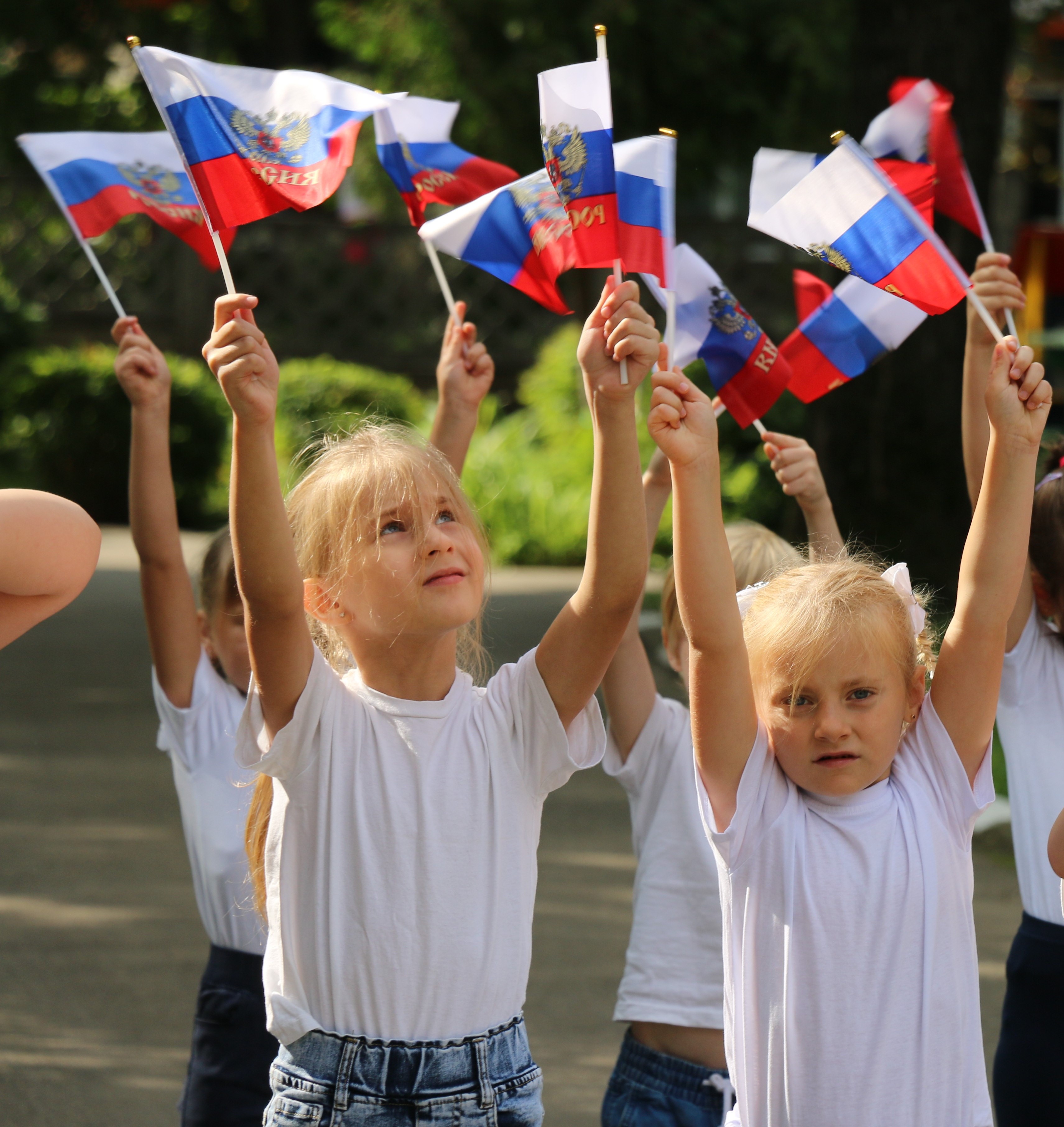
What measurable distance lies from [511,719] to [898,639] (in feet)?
1.98

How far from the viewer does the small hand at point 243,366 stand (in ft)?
6.50

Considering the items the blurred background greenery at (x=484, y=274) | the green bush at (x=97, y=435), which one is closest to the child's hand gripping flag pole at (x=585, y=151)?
the blurred background greenery at (x=484, y=274)

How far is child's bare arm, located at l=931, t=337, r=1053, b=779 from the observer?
2100mm

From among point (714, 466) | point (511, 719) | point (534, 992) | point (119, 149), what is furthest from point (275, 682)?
point (534, 992)

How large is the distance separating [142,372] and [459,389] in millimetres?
635

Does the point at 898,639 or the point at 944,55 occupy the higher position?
the point at 944,55

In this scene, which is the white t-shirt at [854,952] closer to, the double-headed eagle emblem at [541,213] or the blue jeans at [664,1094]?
the blue jeans at [664,1094]

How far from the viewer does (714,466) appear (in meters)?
2.06

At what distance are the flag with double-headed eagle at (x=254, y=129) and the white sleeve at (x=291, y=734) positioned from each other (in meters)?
0.79

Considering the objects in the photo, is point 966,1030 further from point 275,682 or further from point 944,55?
point 944,55

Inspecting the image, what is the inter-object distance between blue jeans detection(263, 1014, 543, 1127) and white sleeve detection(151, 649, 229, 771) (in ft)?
2.78

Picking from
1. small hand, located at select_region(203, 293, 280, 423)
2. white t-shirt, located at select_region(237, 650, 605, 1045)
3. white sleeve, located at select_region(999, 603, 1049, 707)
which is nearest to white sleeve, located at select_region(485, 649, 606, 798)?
white t-shirt, located at select_region(237, 650, 605, 1045)

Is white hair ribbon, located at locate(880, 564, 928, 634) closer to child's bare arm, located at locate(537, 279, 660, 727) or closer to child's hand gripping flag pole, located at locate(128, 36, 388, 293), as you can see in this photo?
child's bare arm, located at locate(537, 279, 660, 727)

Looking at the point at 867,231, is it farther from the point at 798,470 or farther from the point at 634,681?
the point at 634,681
